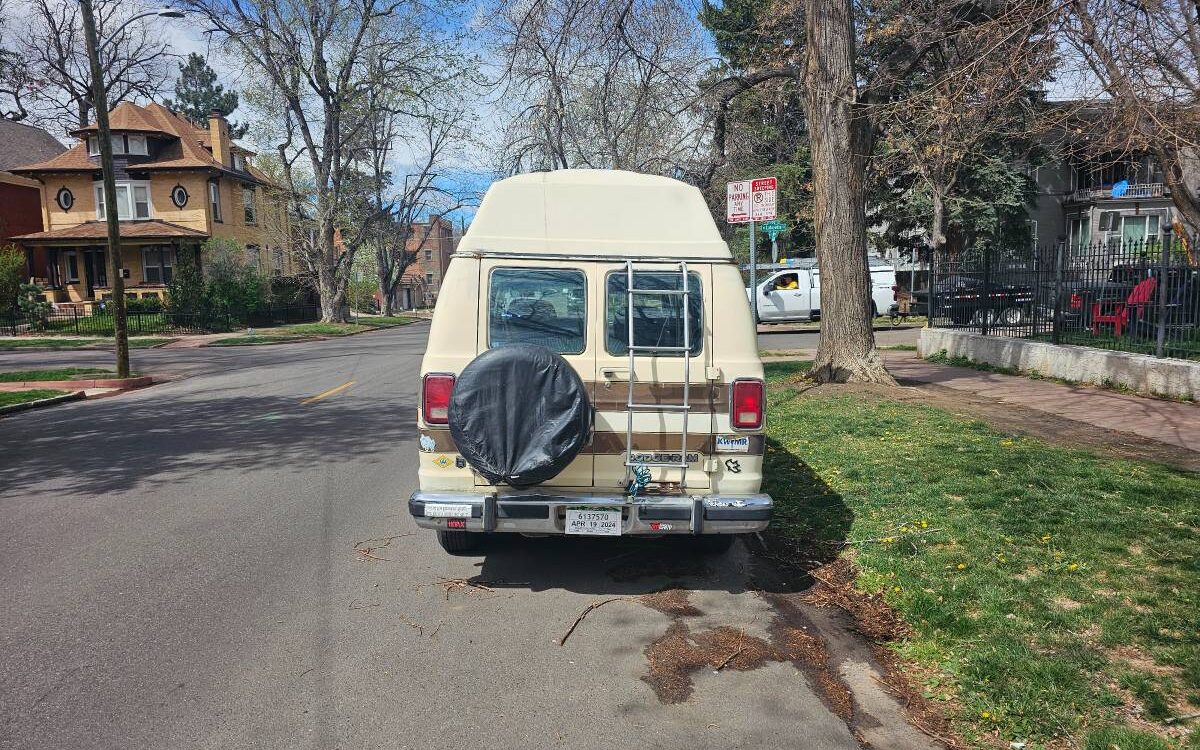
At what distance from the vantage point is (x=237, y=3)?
111ft

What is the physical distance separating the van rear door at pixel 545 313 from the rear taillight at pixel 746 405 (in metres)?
0.86

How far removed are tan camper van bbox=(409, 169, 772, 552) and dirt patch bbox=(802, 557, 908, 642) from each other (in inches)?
28.2

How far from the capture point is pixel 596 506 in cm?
472

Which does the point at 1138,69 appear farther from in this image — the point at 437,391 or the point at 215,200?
the point at 215,200

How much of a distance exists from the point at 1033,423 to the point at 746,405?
5715 mm

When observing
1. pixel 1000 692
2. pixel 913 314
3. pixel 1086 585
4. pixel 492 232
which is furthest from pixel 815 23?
pixel 913 314

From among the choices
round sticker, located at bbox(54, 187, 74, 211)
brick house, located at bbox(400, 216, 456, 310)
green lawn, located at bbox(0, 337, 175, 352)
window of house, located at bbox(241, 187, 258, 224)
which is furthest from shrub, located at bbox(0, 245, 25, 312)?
brick house, located at bbox(400, 216, 456, 310)

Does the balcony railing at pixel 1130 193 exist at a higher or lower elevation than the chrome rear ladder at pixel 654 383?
higher

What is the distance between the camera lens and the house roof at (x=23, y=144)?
4388cm

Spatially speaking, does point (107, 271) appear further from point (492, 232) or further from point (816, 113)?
point (492, 232)

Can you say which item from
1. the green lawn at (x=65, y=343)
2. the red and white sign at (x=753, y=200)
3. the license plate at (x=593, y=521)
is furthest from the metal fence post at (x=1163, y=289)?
the green lawn at (x=65, y=343)

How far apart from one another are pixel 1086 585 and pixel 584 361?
305 centimetres

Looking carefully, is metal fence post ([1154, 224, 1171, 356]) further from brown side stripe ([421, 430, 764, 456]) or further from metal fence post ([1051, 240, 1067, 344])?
brown side stripe ([421, 430, 764, 456])

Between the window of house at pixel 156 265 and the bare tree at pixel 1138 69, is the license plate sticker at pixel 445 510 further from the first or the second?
the window of house at pixel 156 265
